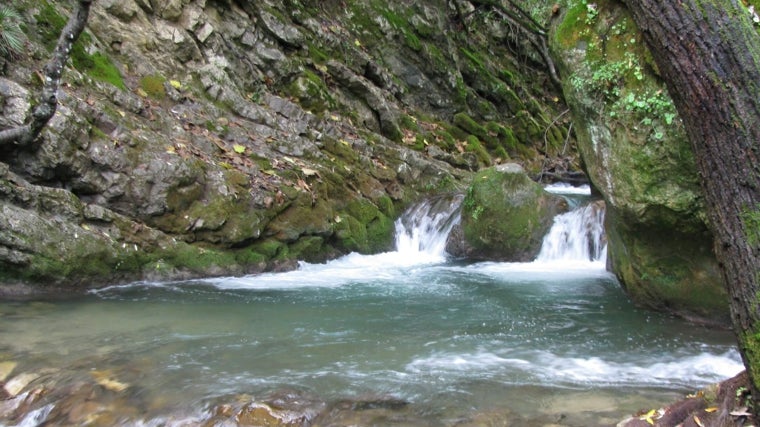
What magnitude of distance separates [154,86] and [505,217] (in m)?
7.32

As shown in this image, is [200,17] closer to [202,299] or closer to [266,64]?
[266,64]

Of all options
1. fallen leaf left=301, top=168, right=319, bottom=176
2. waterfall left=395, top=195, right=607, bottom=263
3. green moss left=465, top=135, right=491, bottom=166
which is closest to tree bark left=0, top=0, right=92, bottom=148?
fallen leaf left=301, top=168, right=319, bottom=176

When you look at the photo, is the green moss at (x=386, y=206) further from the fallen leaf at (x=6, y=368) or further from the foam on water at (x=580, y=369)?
the fallen leaf at (x=6, y=368)

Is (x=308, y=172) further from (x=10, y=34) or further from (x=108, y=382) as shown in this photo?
(x=108, y=382)

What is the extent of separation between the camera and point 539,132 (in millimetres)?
21188

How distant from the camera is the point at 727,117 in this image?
8.95ft

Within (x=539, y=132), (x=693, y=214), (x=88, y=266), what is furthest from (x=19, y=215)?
(x=539, y=132)

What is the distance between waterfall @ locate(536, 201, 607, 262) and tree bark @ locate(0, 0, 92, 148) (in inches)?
347

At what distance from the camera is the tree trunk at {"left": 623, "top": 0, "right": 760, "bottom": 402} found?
270 cm

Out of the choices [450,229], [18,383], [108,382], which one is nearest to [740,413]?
[108,382]

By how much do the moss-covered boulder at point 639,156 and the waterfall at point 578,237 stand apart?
12.4 feet

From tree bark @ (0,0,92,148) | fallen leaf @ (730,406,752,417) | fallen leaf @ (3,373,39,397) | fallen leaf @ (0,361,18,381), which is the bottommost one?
fallen leaf @ (3,373,39,397)

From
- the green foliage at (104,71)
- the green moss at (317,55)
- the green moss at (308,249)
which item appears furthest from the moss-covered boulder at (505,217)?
the green foliage at (104,71)

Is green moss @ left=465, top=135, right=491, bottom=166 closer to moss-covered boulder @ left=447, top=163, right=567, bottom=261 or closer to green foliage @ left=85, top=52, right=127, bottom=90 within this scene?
moss-covered boulder @ left=447, top=163, right=567, bottom=261
